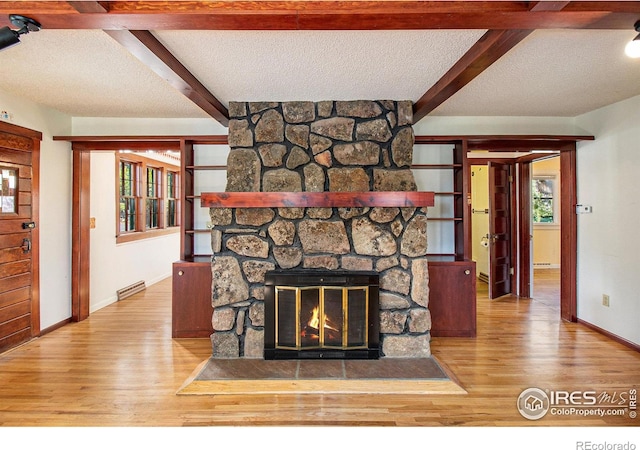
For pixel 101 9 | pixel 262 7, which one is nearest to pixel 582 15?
pixel 262 7

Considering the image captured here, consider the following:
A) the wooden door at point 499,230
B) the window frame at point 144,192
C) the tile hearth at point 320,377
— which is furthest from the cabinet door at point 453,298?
the window frame at point 144,192

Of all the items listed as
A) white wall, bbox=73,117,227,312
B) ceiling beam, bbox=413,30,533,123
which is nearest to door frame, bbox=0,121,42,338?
white wall, bbox=73,117,227,312

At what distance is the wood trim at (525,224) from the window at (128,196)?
6.01m

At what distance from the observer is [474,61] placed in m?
2.31

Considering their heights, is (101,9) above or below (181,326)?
above

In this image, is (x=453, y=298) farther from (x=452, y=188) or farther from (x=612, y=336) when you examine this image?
(x=612, y=336)

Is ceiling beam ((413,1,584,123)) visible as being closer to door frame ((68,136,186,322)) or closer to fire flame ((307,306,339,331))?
fire flame ((307,306,339,331))

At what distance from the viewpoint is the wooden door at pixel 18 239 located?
325cm

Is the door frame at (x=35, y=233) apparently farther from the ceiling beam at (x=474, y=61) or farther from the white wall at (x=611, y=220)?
the white wall at (x=611, y=220)

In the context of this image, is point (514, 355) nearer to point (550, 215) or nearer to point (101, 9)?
point (101, 9)

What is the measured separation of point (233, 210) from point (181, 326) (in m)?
1.41

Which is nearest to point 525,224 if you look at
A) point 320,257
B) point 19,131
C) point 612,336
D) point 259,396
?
point 612,336

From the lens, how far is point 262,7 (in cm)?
171
